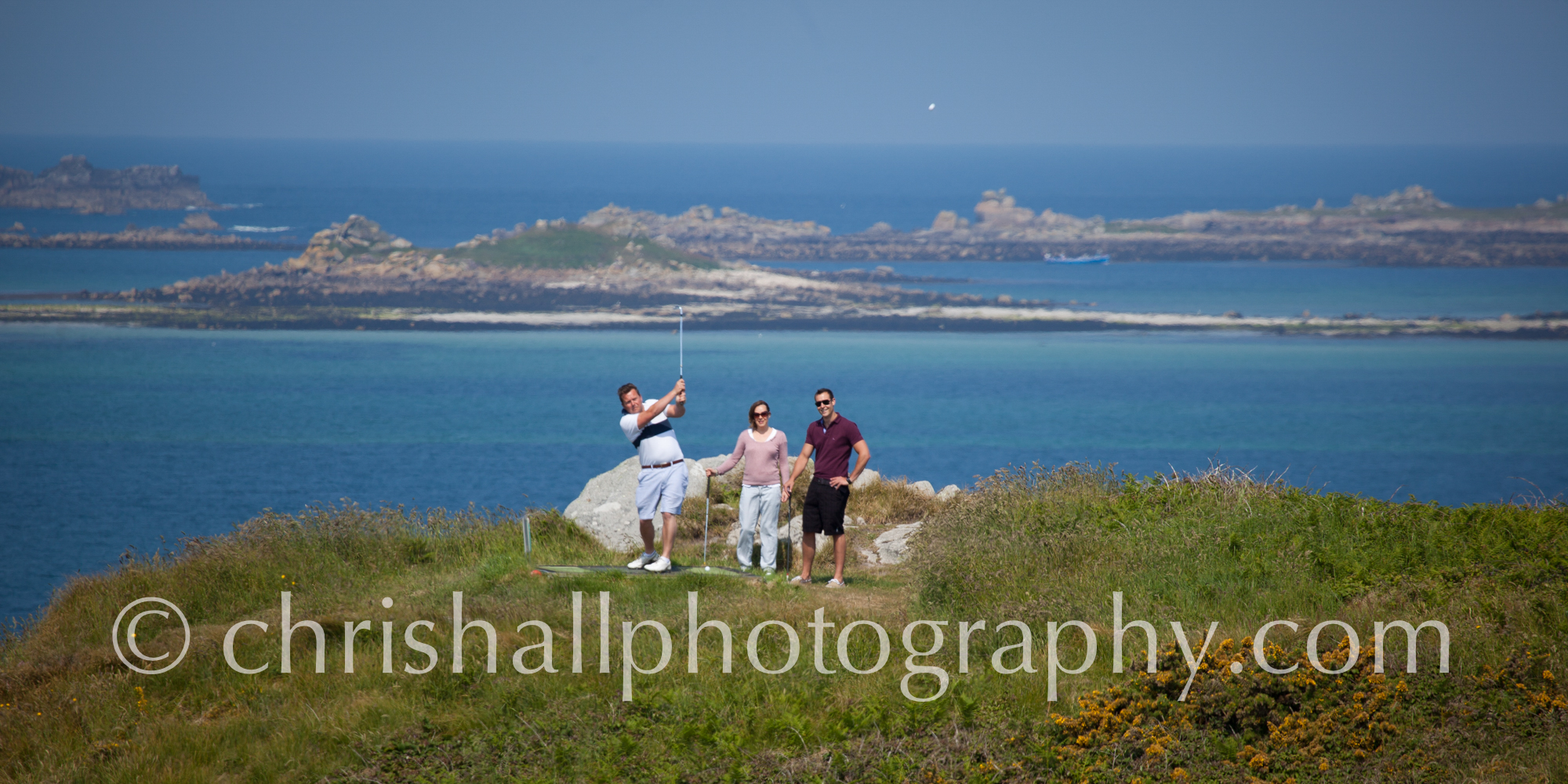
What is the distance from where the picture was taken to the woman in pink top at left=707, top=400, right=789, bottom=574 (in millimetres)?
12727

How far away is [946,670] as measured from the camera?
963 cm

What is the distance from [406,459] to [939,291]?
9134cm

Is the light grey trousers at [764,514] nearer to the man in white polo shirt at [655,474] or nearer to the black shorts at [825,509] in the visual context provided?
the black shorts at [825,509]

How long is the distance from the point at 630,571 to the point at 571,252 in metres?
154

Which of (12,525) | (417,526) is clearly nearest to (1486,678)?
(417,526)

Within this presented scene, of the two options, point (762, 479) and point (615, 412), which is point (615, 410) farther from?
point (762, 479)

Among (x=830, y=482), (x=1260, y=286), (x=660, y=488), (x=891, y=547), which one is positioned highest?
(x=830, y=482)

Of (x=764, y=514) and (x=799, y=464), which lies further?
(x=764, y=514)

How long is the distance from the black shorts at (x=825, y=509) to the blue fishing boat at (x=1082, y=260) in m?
180

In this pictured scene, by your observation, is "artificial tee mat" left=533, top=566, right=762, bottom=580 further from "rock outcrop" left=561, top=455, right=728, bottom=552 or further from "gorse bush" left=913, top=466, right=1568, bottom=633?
"rock outcrop" left=561, top=455, right=728, bottom=552

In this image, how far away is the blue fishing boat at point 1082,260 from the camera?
186 metres

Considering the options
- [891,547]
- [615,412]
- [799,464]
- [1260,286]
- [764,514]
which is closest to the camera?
[799,464]

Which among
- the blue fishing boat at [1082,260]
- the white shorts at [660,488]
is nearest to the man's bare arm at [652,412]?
the white shorts at [660,488]

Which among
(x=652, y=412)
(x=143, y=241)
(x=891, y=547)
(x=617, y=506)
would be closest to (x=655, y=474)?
(x=652, y=412)
